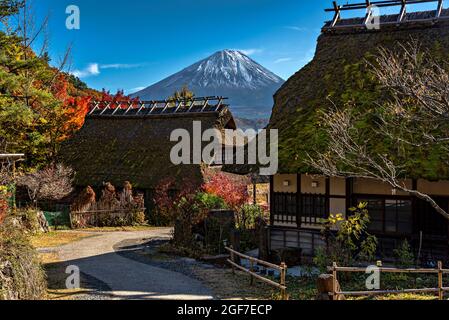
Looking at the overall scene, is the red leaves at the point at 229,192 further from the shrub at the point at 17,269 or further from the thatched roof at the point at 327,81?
the shrub at the point at 17,269

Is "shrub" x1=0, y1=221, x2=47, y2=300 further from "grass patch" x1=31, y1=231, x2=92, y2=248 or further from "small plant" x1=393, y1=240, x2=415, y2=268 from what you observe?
"small plant" x1=393, y1=240, x2=415, y2=268

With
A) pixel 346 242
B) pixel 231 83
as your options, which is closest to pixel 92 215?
pixel 346 242

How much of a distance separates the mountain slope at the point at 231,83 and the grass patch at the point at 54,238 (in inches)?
4712

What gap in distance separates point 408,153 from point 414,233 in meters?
2.65

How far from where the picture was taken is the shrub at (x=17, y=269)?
10570mm

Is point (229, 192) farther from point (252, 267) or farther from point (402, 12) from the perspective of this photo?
point (402, 12)

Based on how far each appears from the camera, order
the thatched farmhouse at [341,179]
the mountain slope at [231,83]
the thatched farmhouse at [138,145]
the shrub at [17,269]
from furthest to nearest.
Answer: the mountain slope at [231,83], the thatched farmhouse at [138,145], the thatched farmhouse at [341,179], the shrub at [17,269]

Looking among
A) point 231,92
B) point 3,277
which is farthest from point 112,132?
point 231,92

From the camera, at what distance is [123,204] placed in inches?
1080

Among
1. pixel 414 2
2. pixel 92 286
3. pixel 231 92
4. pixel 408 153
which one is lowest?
pixel 92 286

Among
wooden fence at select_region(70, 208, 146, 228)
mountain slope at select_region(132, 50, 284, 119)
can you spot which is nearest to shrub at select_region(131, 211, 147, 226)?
wooden fence at select_region(70, 208, 146, 228)

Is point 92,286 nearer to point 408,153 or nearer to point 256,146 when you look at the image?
point 256,146

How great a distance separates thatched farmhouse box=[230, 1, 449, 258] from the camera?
1466 centimetres

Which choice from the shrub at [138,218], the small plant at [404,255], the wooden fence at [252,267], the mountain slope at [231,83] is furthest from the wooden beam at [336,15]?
the mountain slope at [231,83]
